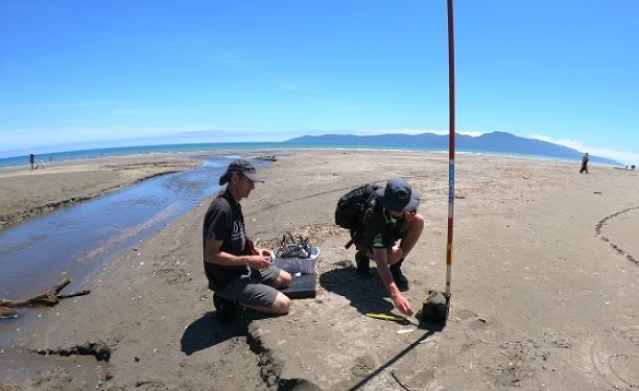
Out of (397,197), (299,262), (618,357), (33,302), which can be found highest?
(397,197)

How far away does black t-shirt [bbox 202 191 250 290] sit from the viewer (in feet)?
14.3

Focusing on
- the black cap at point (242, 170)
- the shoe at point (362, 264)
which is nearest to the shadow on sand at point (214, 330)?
the black cap at point (242, 170)

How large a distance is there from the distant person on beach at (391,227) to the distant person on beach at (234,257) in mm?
1190

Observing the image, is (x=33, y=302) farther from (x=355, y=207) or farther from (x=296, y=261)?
(x=355, y=207)

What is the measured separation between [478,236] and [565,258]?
173cm

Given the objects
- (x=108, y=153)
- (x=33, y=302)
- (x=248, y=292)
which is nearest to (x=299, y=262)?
(x=248, y=292)

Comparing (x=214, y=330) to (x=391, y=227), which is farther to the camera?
(x=391, y=227)

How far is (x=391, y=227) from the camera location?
17.0 feet

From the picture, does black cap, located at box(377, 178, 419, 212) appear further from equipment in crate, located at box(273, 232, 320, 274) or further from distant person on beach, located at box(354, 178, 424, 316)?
equipment in crate, located at box(273, 232, 320, 274)

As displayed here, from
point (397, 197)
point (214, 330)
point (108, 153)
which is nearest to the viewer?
point (397, 197)

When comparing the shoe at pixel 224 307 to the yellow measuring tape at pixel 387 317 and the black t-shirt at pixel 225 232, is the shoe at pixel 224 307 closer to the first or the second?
the black t-shirt at pixel 225 232

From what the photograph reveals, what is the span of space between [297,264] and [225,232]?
158 centimetres

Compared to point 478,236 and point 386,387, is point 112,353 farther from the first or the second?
point 478,236

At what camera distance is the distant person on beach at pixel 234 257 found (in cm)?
439
